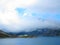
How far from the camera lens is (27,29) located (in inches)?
397

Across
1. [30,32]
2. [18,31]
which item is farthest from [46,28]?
[18,31]

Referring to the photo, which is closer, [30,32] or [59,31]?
[59,31]

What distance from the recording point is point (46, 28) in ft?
34.4

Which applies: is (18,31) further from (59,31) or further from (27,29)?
(59,31)

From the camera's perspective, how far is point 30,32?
33.2 ft

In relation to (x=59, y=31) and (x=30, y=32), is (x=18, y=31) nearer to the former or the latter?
(x=30, y=32)

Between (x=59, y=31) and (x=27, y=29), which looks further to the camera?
(x=27, y=29)

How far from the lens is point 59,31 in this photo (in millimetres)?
9266

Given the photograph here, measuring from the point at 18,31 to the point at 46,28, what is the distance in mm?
2157

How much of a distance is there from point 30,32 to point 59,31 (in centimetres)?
213

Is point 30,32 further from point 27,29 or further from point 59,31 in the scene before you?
point 59,31

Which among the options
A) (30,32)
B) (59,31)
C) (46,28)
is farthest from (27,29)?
(59,31)

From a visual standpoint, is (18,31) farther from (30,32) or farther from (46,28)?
(46,28)

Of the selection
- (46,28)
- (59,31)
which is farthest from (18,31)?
(59,31)
